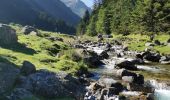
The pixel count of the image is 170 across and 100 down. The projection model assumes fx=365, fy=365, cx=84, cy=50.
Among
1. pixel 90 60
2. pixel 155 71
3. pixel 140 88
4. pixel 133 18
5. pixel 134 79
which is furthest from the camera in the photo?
pixel 133 18

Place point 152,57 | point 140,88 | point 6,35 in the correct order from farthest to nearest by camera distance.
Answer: point 152,57 < point 6,35 < point 140,88

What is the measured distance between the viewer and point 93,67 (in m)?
53.9

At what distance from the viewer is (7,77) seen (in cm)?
2958

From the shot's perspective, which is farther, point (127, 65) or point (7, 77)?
point (127, 65)

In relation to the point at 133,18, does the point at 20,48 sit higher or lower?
lower

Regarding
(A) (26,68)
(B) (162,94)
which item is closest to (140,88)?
(B) (162,94)

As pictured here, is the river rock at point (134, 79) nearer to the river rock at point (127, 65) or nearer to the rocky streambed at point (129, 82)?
the rocky streambed at point (129, 82)

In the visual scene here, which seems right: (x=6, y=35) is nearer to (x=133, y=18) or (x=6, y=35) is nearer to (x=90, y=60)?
(x=90, y=60)

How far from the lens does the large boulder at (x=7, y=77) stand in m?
28.8

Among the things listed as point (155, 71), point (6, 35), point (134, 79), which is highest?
point (6, 35)

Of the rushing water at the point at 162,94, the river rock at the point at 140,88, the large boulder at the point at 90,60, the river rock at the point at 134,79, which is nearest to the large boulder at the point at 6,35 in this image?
the large boulder at the point at 90,60

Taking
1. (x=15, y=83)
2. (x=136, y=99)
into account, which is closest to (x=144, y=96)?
(x=136, y=99)

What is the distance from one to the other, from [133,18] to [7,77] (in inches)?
3397

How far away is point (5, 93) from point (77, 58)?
2523 centimetres
